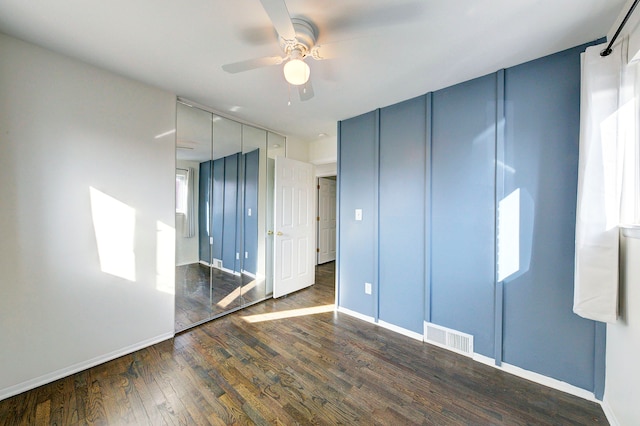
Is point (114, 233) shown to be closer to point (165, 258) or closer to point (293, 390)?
point (165, 258)

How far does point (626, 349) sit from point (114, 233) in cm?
359

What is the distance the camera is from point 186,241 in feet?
8.36

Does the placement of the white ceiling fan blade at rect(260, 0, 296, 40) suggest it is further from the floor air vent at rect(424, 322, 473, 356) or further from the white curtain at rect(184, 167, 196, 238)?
the floor air vent at rect(424, 322, 473, 356)

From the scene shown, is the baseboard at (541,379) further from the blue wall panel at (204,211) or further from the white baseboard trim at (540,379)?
the blue wall panel at (204,211)

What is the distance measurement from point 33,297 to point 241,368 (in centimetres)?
157

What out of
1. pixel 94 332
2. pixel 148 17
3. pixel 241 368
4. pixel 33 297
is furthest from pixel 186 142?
pixel 241 368

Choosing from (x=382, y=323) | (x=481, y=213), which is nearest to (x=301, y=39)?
(x=481, y=213)

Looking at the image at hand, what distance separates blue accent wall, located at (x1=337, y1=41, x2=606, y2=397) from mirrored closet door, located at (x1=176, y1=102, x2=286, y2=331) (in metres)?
1.37

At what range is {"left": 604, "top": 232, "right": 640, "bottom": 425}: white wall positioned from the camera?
4.07 ft

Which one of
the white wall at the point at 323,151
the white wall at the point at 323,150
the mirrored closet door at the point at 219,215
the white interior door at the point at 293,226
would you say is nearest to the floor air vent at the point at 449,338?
the white interior door at the point at 293,226

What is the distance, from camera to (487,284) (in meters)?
2.02

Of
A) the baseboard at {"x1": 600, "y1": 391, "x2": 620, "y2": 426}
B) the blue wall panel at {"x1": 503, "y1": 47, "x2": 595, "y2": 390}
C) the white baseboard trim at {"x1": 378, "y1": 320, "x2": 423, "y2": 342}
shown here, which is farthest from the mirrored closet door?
the baseboard at {"x1": 600, "y1": 391, "x2": 620, "y2": 426}

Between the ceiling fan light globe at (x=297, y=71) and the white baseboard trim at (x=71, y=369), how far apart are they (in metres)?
2.59

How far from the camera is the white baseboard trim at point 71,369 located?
5.29 feet
